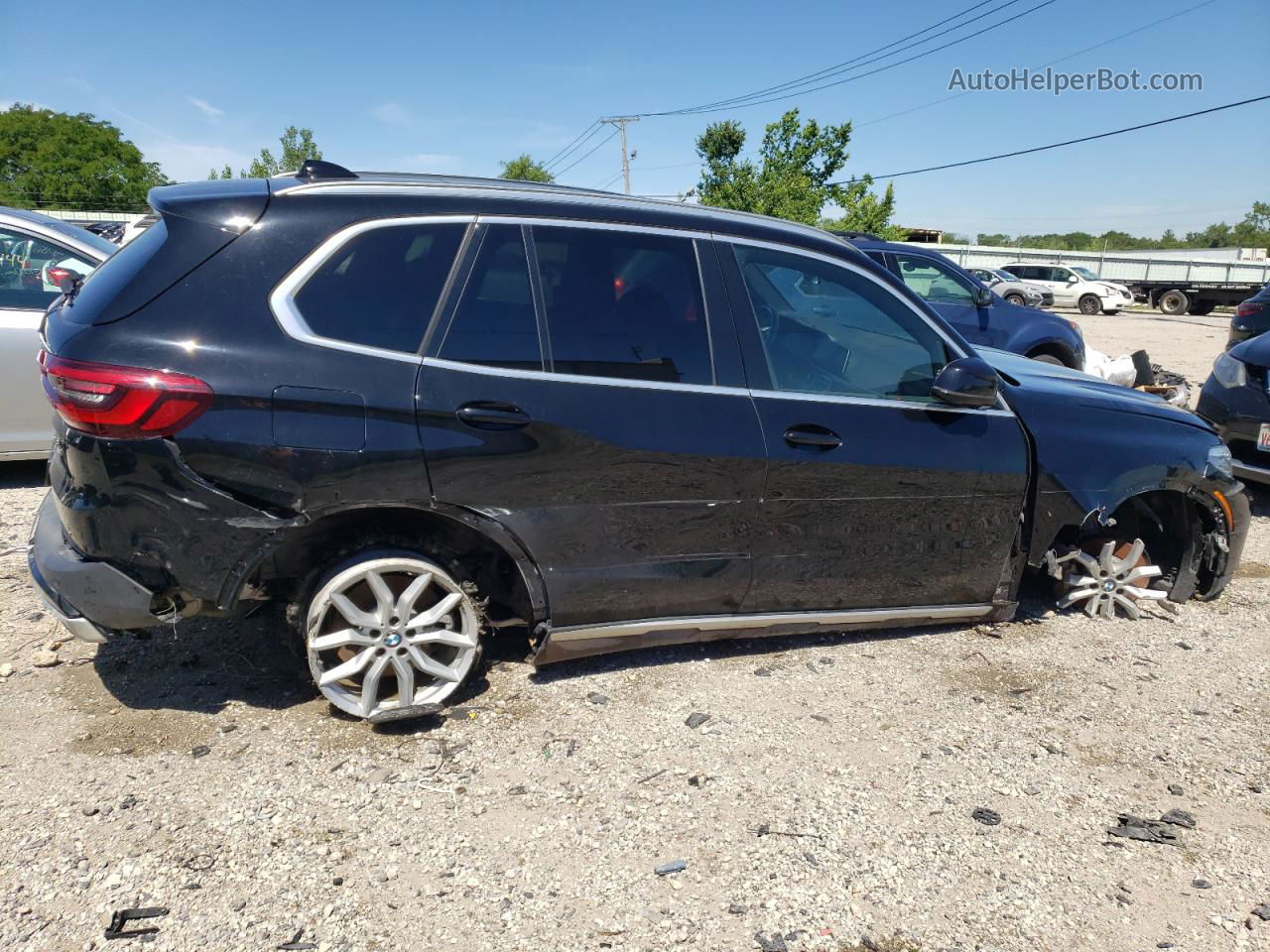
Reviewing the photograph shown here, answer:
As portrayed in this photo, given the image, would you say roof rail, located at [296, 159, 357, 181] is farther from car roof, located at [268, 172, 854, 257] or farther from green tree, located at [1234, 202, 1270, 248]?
green tree, located at [1234, 202, 1270, 248]

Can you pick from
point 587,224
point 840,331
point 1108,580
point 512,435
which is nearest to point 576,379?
point 512,435

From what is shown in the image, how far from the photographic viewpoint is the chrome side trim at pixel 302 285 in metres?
2.89

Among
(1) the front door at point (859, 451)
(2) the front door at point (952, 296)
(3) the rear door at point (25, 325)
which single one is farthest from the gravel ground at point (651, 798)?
(2) the front door at point (952, 296)

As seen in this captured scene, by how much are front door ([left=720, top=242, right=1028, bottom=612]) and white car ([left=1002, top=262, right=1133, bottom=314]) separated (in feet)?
108

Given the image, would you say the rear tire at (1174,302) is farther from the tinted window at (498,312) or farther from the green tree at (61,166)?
the green tree at (61,166)

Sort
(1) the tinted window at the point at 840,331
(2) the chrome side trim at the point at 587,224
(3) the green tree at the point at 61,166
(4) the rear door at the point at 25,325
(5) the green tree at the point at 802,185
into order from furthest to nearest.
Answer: (3) the green tree at the point at 61,166
(5) the green tree at the point at 802,185
(4) the rear door at the point at 25,325
(1) the tinted window at the point at 840,331
(2) the chrome side trim at the point at 587,224

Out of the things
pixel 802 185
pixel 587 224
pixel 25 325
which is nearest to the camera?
pixel 587 224

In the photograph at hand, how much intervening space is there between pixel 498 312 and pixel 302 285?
66cm

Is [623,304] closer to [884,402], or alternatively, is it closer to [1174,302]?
[884,402]

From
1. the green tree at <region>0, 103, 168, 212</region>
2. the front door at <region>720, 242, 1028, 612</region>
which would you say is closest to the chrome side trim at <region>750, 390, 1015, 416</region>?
the front door at <region>720, 242, 1028, 612</region>

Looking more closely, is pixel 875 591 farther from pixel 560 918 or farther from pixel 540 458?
pixel 560 918

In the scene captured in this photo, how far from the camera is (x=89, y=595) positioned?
9.45 feet

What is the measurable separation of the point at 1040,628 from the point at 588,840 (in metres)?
2.78

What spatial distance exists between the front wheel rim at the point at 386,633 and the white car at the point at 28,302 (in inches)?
144
